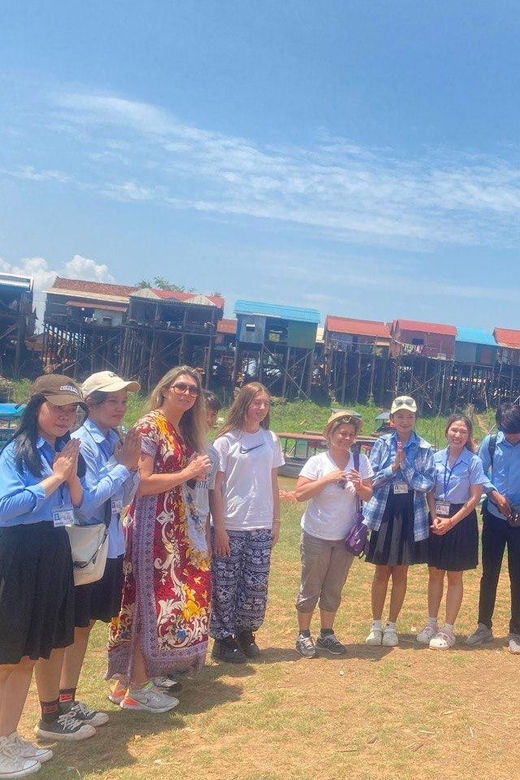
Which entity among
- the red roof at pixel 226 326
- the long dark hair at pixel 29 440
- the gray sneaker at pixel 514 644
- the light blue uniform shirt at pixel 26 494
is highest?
the red roof at pixel 226 326

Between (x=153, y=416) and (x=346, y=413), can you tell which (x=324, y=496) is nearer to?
(x=346, y=413)

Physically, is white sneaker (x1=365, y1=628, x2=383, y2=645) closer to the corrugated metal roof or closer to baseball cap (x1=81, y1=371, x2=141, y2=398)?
baseball cap (x1=81, y1=371, x2=141, y2=398)

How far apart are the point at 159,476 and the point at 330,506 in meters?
1.47

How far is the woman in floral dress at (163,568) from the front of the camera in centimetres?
384

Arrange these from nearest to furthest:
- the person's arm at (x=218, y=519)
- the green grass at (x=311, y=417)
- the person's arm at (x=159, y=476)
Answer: the person's arm at (x=159, y=476) < the person's arm at (x=218, y=519) < the green grass at (x=311, y=417)

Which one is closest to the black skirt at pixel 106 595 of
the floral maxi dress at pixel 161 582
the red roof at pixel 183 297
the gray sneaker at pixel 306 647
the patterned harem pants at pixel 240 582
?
the floral maxi dress at pixel 161 582

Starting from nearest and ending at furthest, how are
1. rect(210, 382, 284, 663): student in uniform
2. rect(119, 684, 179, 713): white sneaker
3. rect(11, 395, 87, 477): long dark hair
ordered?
rect(11, 395, 87, 477): long dark hair → rect(119, 684, 179, 713): white sneaker → rect(210, 382, 284, 663): student in uniform

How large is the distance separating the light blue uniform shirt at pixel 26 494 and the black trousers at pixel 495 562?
3288mm

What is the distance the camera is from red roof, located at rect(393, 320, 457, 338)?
126 feet

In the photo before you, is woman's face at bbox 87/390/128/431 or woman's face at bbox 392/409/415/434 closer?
woman's face at bbox 87/390/128/431

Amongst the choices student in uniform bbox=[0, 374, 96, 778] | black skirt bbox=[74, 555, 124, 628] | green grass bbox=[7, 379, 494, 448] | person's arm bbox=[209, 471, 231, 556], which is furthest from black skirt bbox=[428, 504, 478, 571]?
green grass bbox=[7, 379, 494, 448]

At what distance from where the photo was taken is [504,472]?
5.17m

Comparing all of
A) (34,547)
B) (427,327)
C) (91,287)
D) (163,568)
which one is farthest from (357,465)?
(91,287)

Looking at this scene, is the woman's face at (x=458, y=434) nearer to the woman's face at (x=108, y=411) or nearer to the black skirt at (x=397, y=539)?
the black skirt at (x=397, y=539)
